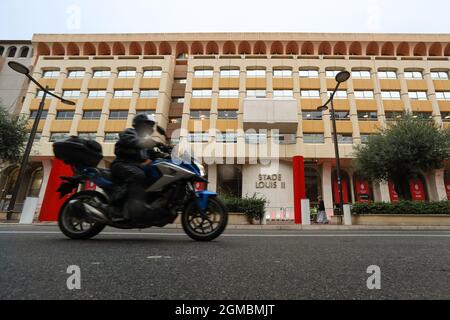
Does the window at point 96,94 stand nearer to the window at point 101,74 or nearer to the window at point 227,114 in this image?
the window at point 101,74

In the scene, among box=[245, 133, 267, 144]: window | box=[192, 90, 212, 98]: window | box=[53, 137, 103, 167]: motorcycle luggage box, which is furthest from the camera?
box=[192, 90, 212, 98]: window

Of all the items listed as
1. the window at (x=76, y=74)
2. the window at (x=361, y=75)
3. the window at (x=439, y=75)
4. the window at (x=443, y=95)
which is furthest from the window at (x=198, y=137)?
the window at (x=439, y=75)

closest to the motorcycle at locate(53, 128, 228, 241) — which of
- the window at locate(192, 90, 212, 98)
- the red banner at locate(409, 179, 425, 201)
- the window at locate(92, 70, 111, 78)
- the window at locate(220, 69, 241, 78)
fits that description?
the window at locate(192, 90, 212, 98)

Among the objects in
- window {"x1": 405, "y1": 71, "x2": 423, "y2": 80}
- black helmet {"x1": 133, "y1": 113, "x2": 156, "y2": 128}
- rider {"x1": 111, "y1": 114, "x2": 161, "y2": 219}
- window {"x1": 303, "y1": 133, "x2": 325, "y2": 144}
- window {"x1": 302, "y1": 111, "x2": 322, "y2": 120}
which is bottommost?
rider {"x1": 111, "y1": 114, "x2": 161, "y2": 219}

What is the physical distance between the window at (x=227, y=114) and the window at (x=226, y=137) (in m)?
2.13

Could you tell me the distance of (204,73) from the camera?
2633 cm

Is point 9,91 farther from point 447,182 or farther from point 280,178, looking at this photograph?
point 447,182

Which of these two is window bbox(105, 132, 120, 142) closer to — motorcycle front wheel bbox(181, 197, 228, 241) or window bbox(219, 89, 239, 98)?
window bbox(219, 89, 239, 98)

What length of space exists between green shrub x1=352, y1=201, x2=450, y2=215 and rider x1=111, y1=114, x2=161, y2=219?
42.9 ft

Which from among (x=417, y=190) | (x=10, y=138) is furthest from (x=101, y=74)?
(x=417, y=190)

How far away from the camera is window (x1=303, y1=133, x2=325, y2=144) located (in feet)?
74.8

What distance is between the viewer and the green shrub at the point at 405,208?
12531 millimetres
